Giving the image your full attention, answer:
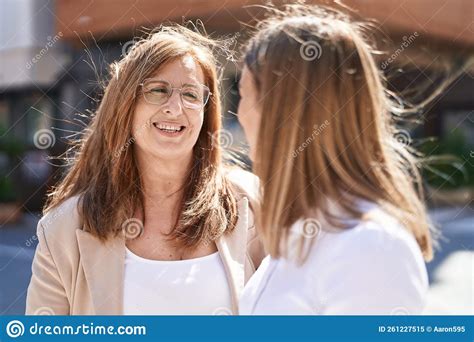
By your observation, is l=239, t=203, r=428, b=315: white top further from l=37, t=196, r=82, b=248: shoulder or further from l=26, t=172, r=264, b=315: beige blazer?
l=37, t=196, r=82, b=248: shoulder

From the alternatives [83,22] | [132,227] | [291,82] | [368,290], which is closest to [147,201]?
[132,227]

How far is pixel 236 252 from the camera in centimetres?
194

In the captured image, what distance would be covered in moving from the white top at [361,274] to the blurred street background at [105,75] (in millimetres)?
1087

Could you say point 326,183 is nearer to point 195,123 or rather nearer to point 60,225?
point 195,123

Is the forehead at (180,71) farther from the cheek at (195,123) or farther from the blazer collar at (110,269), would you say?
the blazer collar at (110,269)

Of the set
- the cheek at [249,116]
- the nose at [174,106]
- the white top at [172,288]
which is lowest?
the white top at [172,288]

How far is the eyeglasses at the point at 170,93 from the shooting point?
1.92 meters

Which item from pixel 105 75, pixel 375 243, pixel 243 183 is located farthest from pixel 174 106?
pixel 375 243

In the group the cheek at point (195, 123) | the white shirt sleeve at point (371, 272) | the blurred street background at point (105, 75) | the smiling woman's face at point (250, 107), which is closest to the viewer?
the white shirt sleeve at point (371, 272)

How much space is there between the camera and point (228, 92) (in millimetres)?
2463

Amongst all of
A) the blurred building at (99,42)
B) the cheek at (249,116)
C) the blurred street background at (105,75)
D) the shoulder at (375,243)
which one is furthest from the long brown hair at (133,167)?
the shoulder at (375,243)

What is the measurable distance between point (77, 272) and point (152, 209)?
0.31 meters

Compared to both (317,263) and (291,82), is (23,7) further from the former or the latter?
(317,263)
